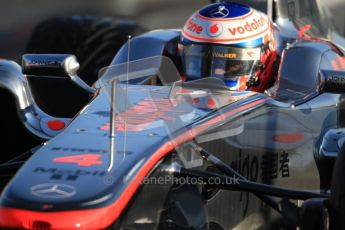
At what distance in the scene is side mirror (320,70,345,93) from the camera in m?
4.65

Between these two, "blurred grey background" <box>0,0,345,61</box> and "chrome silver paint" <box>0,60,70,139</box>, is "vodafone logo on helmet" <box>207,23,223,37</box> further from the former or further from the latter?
"blurred grey background" <box>0,0,345,61</box>

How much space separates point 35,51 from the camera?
9766 mm

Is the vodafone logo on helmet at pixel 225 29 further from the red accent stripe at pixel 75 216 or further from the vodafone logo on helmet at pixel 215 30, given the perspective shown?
the red accent stripe at pixel 75 216

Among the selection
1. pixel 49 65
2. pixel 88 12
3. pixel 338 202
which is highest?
pixel 49 65

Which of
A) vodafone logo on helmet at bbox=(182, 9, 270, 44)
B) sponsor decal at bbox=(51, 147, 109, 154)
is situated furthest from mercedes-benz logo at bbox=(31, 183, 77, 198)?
vodafone logo on helmet at bbox=(182, 9, 270, 44)

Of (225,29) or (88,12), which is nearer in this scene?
(225,29)

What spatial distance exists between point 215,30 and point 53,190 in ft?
7.33

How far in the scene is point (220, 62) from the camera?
5.22 metres

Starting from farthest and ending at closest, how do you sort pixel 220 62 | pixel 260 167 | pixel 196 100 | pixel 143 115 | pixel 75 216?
pixel 220 62
pixel 260 167
pixel 196 100
pixel 143 115
pixel 75 216

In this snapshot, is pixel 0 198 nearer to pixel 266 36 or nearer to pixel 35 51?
pixel 266 36

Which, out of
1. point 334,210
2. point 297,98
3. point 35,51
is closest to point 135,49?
point 297,98

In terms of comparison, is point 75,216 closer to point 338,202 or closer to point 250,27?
point 338,202

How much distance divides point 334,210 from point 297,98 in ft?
4.80

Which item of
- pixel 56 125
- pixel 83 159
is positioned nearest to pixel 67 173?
pixel 83 159
